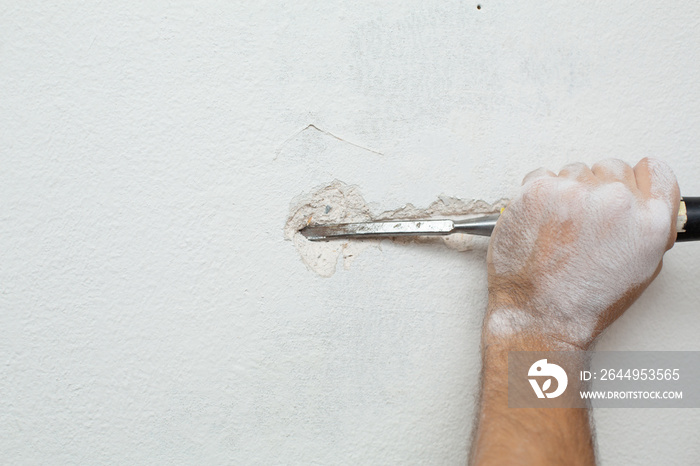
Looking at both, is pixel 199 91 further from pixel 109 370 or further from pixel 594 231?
pixel 594 231

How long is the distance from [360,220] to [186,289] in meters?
0.32

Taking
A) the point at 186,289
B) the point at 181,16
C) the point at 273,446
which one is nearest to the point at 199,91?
the point at 181,16

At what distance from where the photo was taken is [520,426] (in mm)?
721

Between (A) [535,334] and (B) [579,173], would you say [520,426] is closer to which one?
(A) [535,334]

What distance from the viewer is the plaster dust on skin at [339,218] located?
824 mm

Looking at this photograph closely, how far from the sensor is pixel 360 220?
0.84 metres

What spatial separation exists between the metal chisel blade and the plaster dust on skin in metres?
0.01

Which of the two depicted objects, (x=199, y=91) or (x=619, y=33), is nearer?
(x=199, y=91)

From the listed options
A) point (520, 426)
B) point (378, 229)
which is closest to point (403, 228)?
point (378, 229)

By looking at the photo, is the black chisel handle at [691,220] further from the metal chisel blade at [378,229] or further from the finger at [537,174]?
the metal chisel blade at [378,229]

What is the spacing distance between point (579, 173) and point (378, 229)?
347mm

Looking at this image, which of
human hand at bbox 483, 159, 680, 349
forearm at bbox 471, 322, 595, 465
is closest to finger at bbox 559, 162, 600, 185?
human hand at bbox 483, 159, 680, 349

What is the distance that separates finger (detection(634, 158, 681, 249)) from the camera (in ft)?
2.41

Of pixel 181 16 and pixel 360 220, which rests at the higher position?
pixel 181 16
